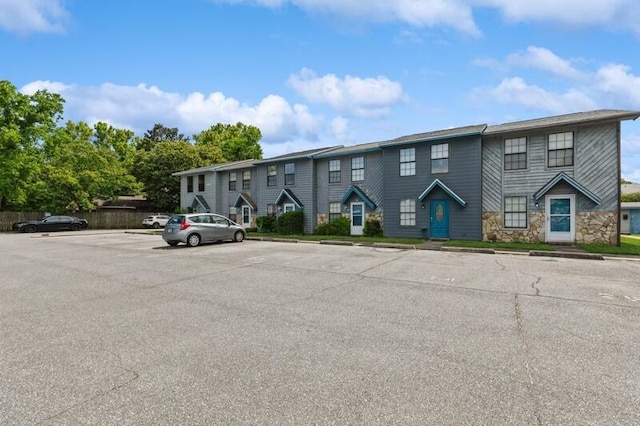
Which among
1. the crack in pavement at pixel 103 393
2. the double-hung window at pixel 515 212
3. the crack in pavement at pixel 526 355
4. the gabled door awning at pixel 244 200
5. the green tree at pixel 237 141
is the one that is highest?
the green tree at pixel 237 141

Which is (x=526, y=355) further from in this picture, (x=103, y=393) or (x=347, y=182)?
(x=347, y=182)

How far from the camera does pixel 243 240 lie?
63.8ft

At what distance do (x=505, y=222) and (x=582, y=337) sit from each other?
14.0m

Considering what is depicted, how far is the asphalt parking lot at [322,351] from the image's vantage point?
113 inches

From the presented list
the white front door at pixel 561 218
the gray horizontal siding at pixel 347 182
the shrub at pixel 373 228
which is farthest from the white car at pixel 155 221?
the white front door at pixel 561 218

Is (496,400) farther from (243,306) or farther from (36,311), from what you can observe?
(36,311)

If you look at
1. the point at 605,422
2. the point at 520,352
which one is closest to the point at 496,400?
the point at 605,422

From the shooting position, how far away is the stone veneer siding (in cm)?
1507

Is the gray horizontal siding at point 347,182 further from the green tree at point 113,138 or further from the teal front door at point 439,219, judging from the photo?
the green tree at point 113,138

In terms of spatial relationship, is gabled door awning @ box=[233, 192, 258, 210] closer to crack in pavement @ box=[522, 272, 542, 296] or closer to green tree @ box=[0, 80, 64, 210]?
green tree @ box=[0, 80, 64, 210]

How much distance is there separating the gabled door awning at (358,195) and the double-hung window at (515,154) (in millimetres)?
7394

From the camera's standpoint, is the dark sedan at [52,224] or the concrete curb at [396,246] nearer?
the concrete curb at [396,246]

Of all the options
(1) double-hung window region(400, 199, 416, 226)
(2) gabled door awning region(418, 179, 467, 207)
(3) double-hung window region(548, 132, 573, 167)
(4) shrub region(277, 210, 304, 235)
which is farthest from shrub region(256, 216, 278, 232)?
(3) double-hung window region(548, 132, 573, 167)

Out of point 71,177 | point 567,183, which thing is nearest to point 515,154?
point 567,183
